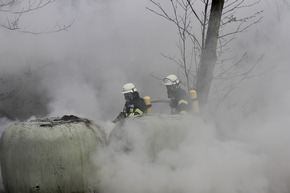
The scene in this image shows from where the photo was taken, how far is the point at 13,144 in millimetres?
→ 5348

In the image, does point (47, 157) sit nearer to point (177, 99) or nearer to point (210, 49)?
point (177, 99)

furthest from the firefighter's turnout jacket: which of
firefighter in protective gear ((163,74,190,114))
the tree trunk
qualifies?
the tree trunk

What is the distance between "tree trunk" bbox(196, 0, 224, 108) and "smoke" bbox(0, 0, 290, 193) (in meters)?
0.71

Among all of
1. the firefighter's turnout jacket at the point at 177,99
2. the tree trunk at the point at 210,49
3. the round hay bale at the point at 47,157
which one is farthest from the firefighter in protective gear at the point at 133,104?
the tree trunk at the point at 210,49

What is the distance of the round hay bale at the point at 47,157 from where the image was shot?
5250 mm

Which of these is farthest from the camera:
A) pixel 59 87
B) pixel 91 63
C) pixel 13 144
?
pixel 91 63

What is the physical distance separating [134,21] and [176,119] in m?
6.77

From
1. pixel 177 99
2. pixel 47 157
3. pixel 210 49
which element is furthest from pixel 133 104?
pixel 210 49

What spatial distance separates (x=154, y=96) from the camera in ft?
35.5

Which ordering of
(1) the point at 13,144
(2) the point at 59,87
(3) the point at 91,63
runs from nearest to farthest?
(1) the point at 13,144 → (2) the point at 59,87 → (3) the point at 91,63

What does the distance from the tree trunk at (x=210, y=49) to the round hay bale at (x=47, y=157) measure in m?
2.93

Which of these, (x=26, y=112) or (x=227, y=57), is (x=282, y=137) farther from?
(x=26, y=112)

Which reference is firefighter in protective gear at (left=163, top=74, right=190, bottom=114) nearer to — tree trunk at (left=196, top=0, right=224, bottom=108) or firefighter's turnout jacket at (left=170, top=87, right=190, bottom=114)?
firefighter's turnout jacket at (left=170, top=87, right=190, bottom=114)

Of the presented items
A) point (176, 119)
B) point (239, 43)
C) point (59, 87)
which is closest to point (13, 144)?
point (176, 119)
